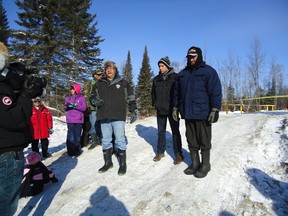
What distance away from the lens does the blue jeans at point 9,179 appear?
2117mm

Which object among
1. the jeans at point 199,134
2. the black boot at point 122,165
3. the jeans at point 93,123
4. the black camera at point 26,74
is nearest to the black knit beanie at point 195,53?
the jeans at point 199,134

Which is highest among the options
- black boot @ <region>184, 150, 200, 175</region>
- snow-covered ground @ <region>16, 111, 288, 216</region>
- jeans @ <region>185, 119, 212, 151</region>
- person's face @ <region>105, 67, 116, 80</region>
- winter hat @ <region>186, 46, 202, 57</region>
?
winter hat @ <region>186, 46, 202, 57</region>

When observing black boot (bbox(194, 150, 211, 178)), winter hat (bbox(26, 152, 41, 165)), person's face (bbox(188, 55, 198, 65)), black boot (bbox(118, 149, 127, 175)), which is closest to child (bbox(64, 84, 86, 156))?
winter hat (bbox(26, 152, 41, 165))

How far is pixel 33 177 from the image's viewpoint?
15.3 feet

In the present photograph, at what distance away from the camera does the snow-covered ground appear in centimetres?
360

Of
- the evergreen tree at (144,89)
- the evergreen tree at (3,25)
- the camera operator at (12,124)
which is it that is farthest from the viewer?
the evergreen tree at (144,89)

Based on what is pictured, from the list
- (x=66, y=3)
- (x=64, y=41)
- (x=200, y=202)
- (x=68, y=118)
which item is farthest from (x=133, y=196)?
(x=66, y=3)

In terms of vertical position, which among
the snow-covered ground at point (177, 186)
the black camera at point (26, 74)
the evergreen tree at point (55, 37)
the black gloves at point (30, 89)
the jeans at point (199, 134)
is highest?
the evergreen tree at point (55, 37)

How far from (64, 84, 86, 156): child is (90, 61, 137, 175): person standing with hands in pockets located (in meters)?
1.67

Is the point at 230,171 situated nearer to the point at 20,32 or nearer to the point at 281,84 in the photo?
the point at 20,32

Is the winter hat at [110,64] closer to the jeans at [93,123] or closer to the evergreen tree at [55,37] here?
the jeans at [93,123]

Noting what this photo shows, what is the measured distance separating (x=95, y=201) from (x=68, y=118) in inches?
128

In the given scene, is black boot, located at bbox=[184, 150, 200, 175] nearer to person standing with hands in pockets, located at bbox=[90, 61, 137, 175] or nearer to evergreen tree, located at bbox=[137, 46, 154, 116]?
person standing with hands in pockets, located at bbox=[90, 61, 137, 175]

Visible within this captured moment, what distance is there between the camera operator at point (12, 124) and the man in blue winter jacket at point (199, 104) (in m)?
2.91
